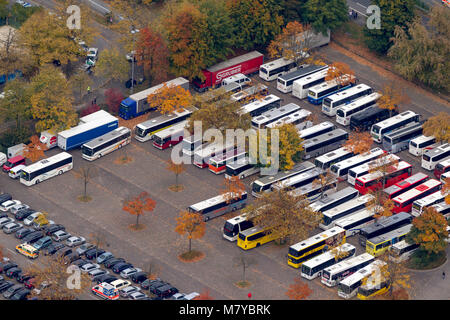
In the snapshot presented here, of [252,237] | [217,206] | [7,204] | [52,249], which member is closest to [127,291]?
[52,249]

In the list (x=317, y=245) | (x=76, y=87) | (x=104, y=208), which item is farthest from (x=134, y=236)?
(x=76, y=87)

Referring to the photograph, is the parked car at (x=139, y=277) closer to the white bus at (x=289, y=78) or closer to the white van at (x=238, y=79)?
the white van at (x=238, y=79)

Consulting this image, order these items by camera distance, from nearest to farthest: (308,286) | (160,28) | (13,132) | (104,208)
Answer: (308,286) < (104,208) < (13,132) < (160,28)

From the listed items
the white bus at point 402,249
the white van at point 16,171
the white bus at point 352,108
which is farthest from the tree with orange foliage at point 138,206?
the white bus at point 352,108

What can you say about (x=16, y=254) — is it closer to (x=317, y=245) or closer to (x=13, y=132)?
(x=13, y=132)

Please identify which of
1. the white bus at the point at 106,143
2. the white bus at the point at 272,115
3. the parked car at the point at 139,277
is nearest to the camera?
the parked car at the point at 139,277

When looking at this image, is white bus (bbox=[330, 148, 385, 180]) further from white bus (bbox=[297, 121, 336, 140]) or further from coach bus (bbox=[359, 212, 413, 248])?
coach bus (bbox=[359, 212, 413, 248])
